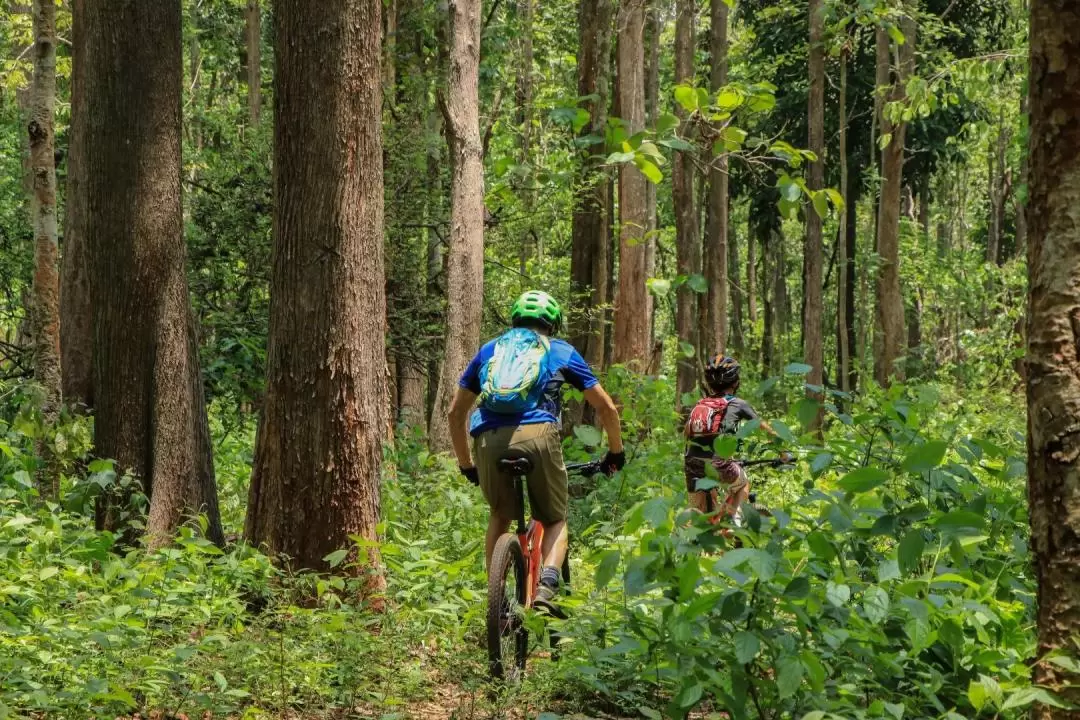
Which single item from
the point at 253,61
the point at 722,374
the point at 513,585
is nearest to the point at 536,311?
the point at 513,585

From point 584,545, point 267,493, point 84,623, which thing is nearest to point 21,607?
point 84,623

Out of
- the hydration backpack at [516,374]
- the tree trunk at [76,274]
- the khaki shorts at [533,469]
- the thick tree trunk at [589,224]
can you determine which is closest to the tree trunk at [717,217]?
the thick tree trunk at [589,224]

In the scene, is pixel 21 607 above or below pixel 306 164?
below

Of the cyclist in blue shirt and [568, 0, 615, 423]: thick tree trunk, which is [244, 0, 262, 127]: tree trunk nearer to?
[568, 0, 615, 423]: thick tree trunk

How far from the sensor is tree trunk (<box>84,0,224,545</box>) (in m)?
7.38

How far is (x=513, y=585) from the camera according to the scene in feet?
19.9

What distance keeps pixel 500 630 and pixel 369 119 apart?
325 centimetres

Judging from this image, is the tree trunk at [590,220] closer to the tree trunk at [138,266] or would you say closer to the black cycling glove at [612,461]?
the tree trunk at [138,266]

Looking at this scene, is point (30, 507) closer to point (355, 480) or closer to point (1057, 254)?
point (355, 480)

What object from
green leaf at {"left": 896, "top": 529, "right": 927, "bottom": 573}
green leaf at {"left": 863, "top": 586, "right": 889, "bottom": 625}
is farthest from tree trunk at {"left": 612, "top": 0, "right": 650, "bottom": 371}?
green leaf at {"left": 896, "top": 529, "right": 927, "bottom": 573}

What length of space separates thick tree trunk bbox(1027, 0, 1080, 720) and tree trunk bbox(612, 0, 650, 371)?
10146 mm

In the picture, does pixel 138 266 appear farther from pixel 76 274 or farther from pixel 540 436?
pixel 540 436

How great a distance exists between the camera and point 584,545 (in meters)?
9.06

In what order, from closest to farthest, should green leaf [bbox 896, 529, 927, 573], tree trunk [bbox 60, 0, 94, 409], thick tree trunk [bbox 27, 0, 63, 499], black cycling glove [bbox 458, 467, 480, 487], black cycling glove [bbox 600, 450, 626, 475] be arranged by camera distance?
green leaf [bbox 896, 529, 927, 573] → black cycling glove [bbox 600, 450, 626, 475] → black cycling glove [bbox 458, 467, 480, 487] → tree trunk [bbox 60, 0, 94, 409] → thick tree trunk [bbox 27, 0, 63, 499]
